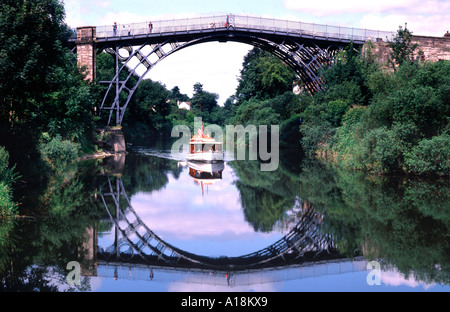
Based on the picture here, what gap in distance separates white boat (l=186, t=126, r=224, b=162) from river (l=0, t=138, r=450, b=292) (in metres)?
9.20

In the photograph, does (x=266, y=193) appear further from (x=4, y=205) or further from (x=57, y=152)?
(x=57, y=152)

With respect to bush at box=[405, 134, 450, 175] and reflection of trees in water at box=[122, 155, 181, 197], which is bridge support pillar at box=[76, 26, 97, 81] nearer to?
reflection of trees in water at box=[122, 155, 181, 197]

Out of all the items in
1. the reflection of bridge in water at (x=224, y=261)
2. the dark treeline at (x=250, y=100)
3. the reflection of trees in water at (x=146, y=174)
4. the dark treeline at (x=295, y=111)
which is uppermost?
the dark treeline at (x=250, y=100)

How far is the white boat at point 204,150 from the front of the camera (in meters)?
30.6

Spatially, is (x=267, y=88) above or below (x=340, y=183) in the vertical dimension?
above

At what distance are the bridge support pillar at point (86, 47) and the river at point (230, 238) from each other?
2056 centimetres

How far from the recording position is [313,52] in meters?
42.4

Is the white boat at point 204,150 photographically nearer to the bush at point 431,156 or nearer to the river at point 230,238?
the river at point 230,238

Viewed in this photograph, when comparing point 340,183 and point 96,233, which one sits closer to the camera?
point 96,233

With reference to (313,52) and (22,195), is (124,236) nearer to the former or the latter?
(22,195)

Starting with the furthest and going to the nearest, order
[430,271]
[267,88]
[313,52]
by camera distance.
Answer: [267,88] < [313,52] < [430,271]

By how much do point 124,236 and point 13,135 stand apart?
9.11m

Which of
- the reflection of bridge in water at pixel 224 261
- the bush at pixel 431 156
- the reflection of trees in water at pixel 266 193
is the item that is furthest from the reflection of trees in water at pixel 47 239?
the bush at pixel 431 156
